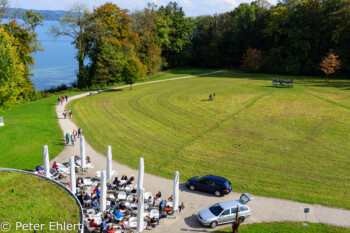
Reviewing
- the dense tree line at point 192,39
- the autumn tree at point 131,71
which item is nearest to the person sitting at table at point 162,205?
the dense tree line at point 192,39

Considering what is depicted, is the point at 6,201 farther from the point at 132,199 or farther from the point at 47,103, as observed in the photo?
the point at 47,103

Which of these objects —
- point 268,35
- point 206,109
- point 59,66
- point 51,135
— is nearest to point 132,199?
point 51,135

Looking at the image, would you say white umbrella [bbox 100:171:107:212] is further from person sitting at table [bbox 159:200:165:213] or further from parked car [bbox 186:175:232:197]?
parked car [bbox 186:175:232:197]

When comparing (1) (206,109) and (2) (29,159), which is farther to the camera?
(1) (206,109)

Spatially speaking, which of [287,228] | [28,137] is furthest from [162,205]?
[28,137]

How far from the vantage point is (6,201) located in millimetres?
15305

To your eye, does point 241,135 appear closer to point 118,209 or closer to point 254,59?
point 118,209

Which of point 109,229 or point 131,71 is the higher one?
point 131,71

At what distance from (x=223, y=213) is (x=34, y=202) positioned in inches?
405

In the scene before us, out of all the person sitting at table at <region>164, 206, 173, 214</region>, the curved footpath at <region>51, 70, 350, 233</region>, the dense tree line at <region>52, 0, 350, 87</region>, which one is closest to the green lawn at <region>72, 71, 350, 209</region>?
the curved footpath at <region>51, 70, 350, 233</region>

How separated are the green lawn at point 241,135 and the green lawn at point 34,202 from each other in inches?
305

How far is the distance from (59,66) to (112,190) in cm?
10094

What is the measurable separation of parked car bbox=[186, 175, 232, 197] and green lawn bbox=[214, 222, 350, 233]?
329 centimetres

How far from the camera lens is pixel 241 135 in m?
29.9
